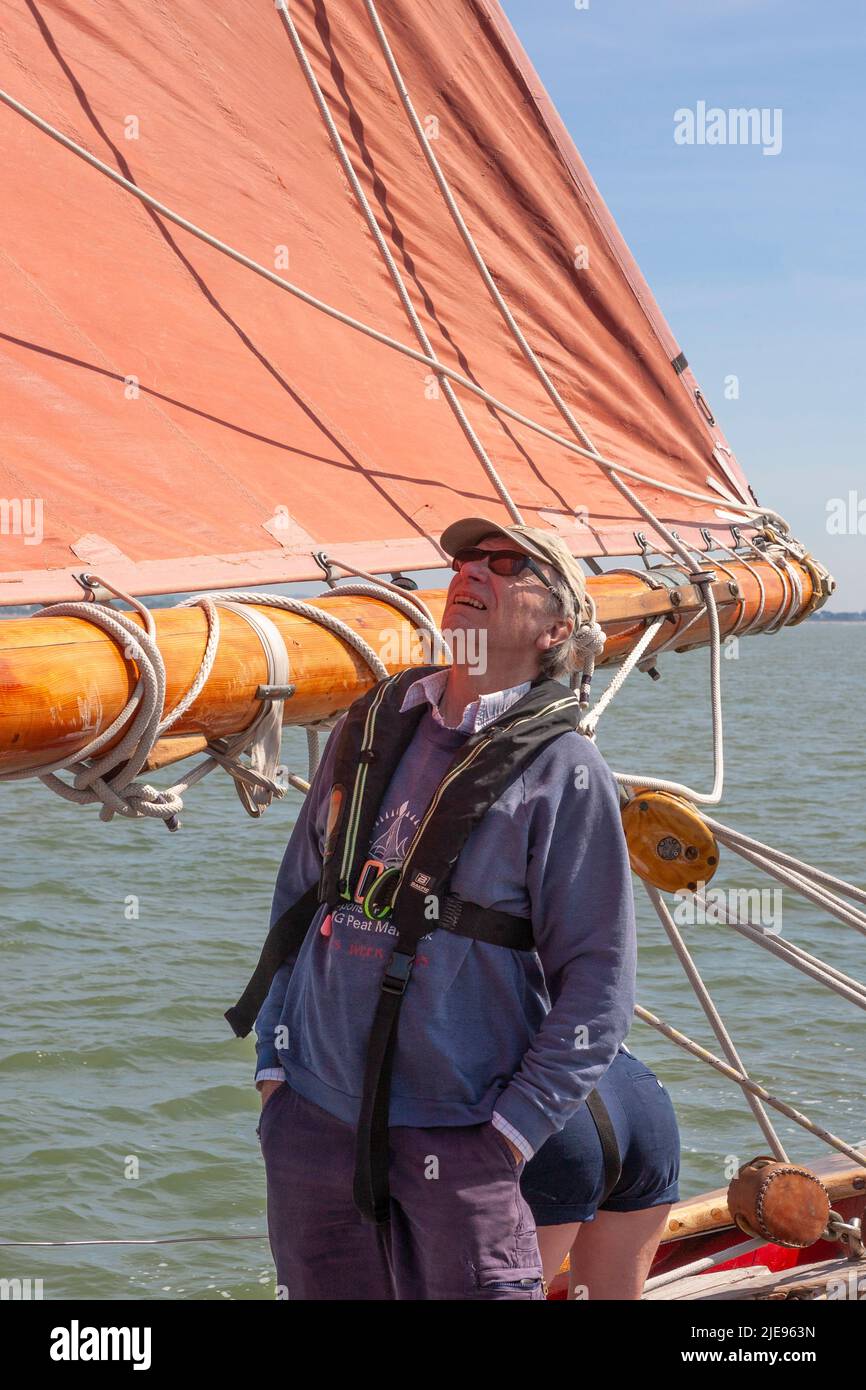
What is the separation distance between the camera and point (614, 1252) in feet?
7.95

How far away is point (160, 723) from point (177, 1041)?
587 cm

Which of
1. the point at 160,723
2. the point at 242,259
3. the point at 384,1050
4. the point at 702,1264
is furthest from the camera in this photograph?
the point at 702,1264

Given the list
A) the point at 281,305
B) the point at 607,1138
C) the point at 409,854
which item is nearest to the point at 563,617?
the point at 409,854

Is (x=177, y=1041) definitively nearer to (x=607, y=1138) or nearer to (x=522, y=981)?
(x=607, y=1138)

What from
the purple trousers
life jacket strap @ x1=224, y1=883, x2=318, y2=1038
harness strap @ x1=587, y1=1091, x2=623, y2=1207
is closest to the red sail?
life jacket strap @ x1=224, y1=883, x2=318, y2=1038

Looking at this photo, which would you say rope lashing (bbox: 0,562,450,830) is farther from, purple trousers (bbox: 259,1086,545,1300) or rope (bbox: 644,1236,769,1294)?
rope (bbox: 644,1236,769,1294)

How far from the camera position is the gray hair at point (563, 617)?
2.15 metres

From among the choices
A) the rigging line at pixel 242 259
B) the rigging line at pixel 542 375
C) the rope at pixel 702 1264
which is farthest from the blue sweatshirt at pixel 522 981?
the rope at pixel 702 1264

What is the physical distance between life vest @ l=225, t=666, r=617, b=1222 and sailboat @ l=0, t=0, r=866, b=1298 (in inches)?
15.4

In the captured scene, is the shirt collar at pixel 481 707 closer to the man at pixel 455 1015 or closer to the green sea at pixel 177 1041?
the man at pixel 455 1015

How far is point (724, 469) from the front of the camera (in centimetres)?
523

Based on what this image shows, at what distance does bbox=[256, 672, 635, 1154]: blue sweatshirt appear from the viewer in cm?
197

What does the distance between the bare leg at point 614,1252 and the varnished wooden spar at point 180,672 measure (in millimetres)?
1029
